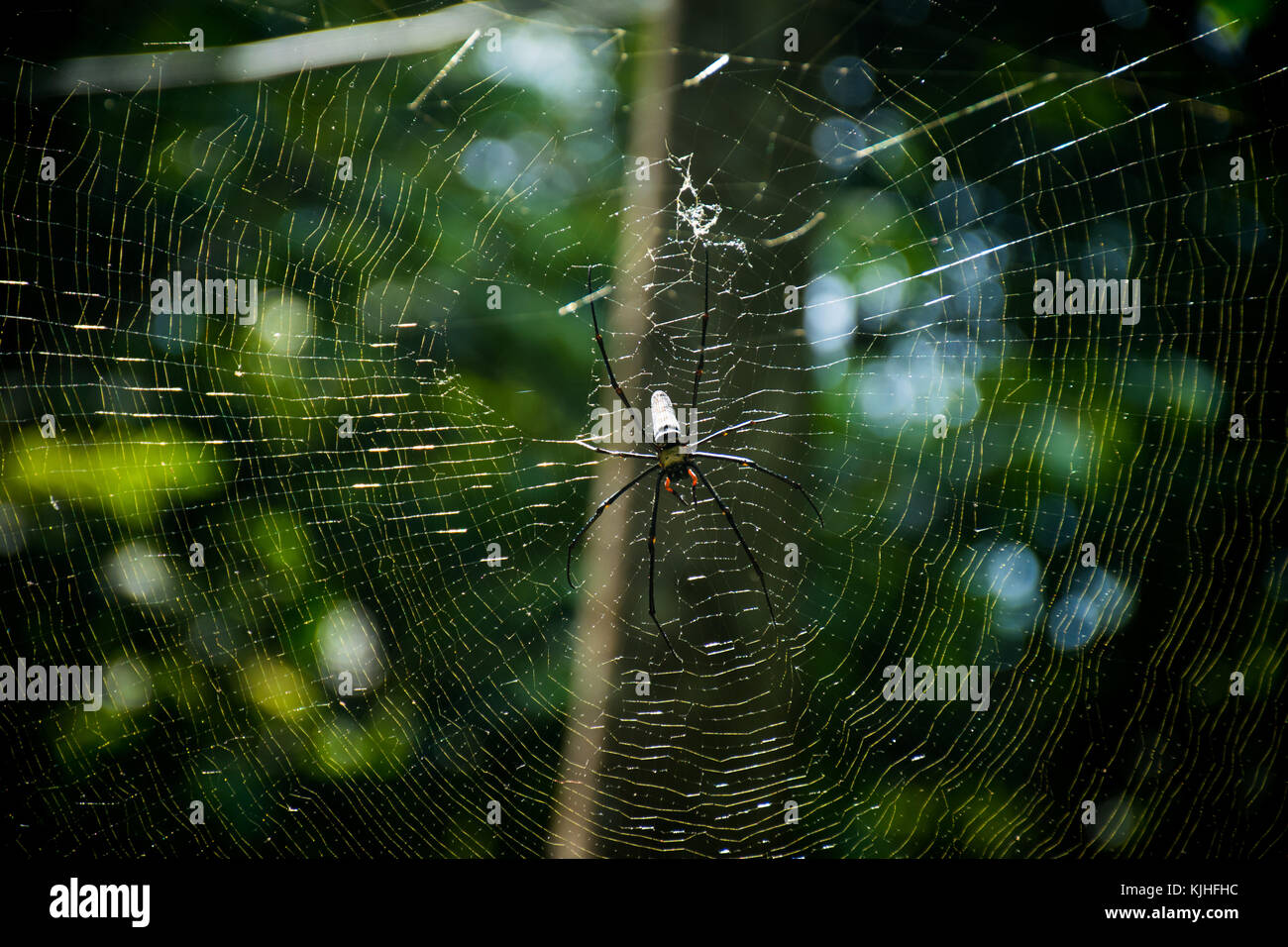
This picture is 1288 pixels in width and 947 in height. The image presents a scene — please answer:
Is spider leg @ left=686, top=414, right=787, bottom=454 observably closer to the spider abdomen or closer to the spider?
the spider

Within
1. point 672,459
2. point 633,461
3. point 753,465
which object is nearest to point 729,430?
point 753,465

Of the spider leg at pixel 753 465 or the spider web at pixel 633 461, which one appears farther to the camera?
the spider web at pixel 633 461

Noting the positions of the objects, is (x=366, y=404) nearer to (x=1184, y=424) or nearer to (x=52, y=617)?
(x=52, y=617)

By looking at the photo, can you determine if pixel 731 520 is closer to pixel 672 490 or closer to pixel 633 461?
pixel 672 490

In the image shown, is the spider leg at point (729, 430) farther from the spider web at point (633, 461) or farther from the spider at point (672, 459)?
the spider web at point (633, 461)

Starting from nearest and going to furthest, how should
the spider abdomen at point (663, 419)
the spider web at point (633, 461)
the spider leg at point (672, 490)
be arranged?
the spider abdomen at point (663, 419) < the spider leg at point (672, 490) < the spider web at point (633, 461)

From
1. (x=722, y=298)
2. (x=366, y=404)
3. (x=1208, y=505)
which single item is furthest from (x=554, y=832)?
(x=1208, y=505)

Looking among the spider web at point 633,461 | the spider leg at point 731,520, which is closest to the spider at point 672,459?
the spider leg at point 731,520

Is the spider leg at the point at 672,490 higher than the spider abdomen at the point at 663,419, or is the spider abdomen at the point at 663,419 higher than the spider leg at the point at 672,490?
the spider abdomen at the point at 663,419
